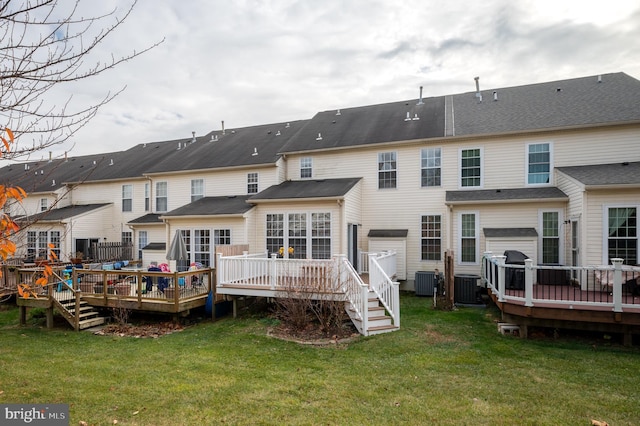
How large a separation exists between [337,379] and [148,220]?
16950mm

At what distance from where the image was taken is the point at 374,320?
30.1 feet

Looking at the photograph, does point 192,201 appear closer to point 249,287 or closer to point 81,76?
point 249,287

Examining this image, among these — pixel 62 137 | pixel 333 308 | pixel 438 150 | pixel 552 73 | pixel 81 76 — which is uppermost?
pixel 552 73

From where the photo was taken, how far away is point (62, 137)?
12.1ft

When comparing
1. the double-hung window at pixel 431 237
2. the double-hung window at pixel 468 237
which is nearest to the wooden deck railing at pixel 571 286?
the double-hung window at pixel 468 237

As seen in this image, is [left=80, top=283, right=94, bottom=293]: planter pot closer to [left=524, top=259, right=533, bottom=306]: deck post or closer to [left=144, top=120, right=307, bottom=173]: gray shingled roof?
[left=144, top=120, right=307, bottom=173]: gray shingled roof

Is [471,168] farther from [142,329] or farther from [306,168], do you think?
[142,329]

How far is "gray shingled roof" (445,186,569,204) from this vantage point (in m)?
12.6

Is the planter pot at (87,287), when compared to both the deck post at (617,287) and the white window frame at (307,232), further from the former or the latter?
the deck post at (617,287)

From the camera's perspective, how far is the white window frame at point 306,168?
16.9m

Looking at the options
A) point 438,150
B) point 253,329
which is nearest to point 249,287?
point 253,329

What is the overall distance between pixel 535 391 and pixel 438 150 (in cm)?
1099

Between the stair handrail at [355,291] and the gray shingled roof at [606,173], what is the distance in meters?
7.44

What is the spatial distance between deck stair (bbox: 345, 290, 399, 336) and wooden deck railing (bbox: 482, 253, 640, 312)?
2.84m
